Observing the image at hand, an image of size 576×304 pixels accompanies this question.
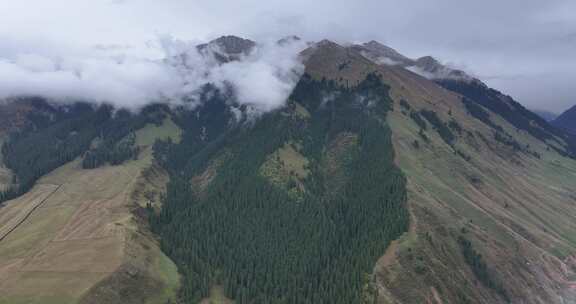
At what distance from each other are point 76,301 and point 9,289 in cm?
3345

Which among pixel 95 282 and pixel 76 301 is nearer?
pixel 76 301

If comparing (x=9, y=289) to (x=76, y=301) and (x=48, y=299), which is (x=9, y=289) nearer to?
(x=48, y=299)

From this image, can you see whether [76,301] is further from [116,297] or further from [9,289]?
[9,289]

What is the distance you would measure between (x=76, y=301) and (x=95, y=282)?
43.8ft

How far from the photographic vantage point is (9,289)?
198125mm

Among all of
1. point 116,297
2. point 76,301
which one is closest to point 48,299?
point 76,301

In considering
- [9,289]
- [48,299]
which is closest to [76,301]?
[48,299]

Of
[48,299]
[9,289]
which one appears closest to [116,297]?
[48,299]

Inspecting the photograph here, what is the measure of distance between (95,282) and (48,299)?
1743 centimetres

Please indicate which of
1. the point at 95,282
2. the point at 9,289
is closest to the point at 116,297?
the point at 95,282

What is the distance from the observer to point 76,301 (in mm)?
186375

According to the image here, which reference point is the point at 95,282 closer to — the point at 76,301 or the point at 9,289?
the point at 76,301

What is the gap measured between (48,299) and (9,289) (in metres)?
21.4

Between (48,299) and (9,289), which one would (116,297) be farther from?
(9,289)
